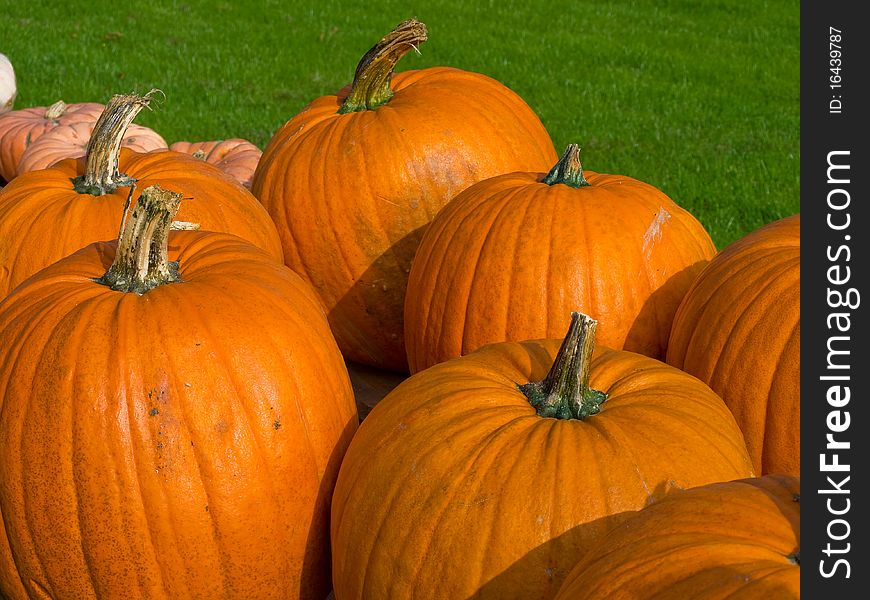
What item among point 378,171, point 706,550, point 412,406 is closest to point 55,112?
point 378,171

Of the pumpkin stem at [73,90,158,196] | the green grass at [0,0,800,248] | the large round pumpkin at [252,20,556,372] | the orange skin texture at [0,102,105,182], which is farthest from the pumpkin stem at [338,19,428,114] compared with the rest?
the green grass at [0,0,800,248]

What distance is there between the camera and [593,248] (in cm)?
241

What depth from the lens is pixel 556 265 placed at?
2408mm

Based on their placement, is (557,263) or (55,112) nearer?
(557,263)

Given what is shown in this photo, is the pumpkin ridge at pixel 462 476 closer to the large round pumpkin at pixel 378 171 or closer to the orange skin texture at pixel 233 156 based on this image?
the large round pumpkin at pixel 378 171

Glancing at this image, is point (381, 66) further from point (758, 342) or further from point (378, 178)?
point (758, 342)

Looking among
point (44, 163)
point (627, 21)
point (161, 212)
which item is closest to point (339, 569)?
point (161, 212)

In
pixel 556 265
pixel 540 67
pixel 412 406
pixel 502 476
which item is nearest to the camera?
pixel 502 476

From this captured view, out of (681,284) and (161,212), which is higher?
(161,212)

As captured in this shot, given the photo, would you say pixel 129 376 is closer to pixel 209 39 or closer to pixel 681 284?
pixel 681 284

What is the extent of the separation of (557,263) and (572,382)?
0.62 metres

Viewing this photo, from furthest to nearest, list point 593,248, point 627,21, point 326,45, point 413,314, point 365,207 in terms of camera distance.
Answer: point 627,21, point 326,45, point 365,207, point 413,314, point 593,248

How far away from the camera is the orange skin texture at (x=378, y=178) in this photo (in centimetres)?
290

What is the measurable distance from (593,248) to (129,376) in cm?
110
